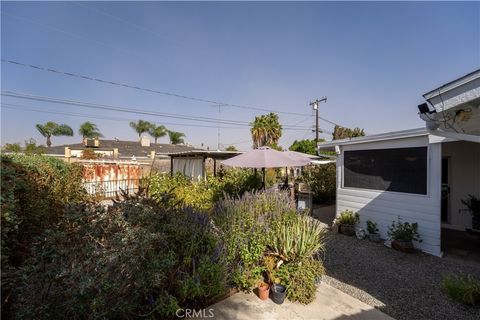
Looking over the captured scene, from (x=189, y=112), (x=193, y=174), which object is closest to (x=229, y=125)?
(x=189, y=112)

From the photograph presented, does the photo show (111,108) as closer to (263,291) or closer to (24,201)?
(24,201)

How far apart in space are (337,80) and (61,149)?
29.7m

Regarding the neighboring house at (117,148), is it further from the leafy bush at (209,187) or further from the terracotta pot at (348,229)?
the terracotta pot at (348,229)

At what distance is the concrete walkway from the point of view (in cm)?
311

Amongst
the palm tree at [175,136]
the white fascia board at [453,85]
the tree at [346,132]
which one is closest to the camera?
the white fascia board at [453,85]

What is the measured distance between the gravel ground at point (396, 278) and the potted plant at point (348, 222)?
82 cm

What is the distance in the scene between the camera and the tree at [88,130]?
124 feet

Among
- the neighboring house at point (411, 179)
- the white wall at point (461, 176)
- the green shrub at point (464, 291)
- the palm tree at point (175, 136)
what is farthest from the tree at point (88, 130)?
the green shrub at point (464, 291)

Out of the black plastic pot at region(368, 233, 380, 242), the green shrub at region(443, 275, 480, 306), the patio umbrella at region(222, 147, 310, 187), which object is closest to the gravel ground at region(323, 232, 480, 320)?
the green shrub at region(443, 275, 480, 306)

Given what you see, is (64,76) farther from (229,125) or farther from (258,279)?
(229,125)

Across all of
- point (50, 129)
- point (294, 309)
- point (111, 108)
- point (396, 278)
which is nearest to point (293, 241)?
point (294, 309)

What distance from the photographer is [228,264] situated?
3.60m
